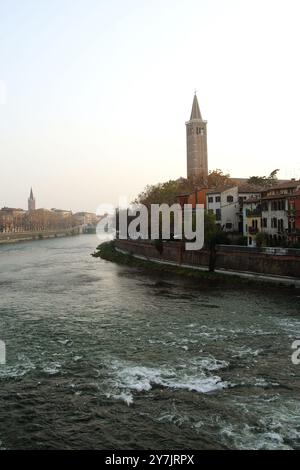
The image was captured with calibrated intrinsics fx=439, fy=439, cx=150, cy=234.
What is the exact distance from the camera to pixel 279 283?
33.9 metres

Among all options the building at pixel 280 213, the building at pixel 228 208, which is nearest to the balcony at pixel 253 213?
the building at pixel 280 213

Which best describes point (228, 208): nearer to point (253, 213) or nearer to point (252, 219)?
point (253, 213)

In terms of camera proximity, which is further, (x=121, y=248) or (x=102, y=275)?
(x=121, y=248)

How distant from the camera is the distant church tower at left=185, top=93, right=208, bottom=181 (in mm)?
124500

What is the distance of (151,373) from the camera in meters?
16.7

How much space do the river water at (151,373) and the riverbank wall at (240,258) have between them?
357cm

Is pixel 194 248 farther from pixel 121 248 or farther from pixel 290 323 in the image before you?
pixel 121 248

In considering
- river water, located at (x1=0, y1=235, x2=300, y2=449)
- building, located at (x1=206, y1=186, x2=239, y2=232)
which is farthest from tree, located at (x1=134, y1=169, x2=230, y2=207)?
river water, located at (x1=0, y1=235, x2=300, y2=449)

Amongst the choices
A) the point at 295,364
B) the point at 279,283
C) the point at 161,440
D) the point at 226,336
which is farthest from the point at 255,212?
the point at 161,440

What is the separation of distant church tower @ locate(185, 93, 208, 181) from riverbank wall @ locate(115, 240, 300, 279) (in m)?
72.7

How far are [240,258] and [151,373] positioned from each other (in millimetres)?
24421
